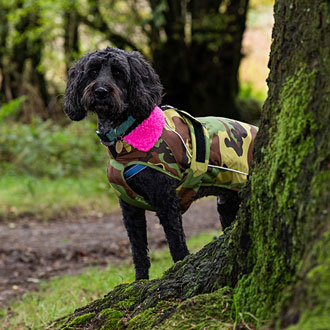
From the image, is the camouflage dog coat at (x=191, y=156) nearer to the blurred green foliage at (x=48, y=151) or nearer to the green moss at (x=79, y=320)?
the green moss at (x=79, y=320)

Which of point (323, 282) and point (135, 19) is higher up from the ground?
A: point (135, 19)

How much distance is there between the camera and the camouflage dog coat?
389 cm

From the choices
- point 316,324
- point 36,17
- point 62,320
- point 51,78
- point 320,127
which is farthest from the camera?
point 51,78

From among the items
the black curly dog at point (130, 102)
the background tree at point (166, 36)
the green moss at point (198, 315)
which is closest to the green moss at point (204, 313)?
the green moss at point (198, 315)

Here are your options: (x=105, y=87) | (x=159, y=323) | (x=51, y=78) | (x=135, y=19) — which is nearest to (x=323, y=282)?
(x=159, y=323)

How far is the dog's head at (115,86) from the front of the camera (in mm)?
3973

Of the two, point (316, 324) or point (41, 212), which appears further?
point (41, 212)

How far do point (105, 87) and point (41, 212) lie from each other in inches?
246

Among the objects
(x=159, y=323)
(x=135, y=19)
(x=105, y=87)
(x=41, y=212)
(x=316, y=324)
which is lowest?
(x=41, y=212)

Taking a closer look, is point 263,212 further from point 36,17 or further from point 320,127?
point 36,17

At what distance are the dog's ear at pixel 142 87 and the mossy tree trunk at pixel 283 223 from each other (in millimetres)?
1679

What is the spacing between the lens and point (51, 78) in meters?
18.1

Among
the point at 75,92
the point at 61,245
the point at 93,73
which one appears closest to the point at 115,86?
the point at 93,73

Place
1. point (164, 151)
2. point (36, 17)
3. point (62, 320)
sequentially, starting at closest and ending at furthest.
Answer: point (62, 320) → point (164, 151) → point (36, 17)
